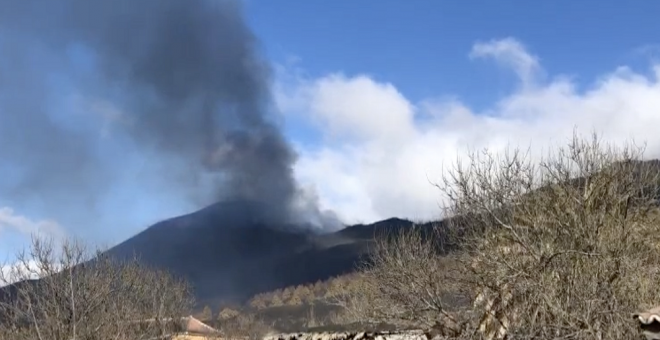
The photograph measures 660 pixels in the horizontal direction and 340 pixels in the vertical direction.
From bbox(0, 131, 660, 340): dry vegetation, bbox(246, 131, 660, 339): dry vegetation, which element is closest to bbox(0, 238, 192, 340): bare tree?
bbox(0, 131, 660, 340): dry vegetation

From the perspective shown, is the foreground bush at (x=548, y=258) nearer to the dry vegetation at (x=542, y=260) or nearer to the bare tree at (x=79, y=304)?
the dry vegetation at (x=542, y=260)

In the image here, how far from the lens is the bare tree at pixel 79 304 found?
84.1 ft

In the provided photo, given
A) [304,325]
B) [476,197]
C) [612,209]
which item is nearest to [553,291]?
[612,209]

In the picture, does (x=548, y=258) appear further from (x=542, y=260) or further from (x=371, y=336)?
(x=371, y=336)

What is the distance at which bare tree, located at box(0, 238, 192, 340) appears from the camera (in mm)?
25641

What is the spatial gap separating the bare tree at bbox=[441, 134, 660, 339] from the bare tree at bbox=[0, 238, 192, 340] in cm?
1258

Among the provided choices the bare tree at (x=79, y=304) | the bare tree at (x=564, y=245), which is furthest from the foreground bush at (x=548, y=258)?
the bare tree at (x=79, y=304)

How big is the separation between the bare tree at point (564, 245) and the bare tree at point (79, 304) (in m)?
12.6

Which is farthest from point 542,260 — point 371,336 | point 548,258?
point 371,336

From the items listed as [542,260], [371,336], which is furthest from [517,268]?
[371,336]

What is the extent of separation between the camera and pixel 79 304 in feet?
88.9

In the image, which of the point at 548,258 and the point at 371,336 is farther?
the point at 371,336

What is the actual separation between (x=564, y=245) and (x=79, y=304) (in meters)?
19.0

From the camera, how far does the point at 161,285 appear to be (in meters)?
45.2
